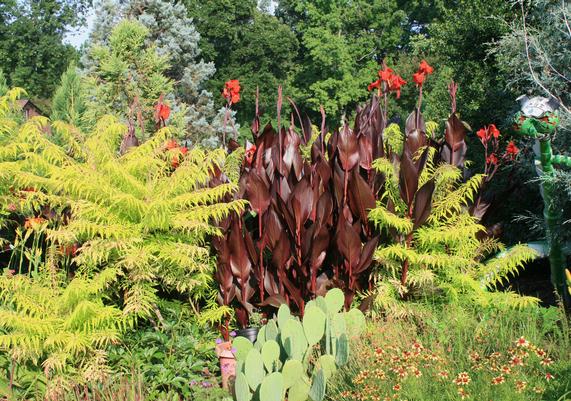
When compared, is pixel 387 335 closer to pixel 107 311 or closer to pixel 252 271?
pixel 252 271

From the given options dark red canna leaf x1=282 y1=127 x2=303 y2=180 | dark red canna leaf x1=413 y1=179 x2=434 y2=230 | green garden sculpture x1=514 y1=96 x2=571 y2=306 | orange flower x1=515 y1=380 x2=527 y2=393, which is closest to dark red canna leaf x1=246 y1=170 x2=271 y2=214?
dark red canna leaf x1=282 y1=127 x2=303 y2=180

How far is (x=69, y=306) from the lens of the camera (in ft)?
14.8

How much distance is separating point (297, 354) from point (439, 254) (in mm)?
1829

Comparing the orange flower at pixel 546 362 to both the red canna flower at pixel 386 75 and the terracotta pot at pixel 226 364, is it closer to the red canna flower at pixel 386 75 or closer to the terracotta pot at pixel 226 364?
the terracotta pot at pixel 226 364

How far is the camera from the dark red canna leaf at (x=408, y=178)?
5.07 metres

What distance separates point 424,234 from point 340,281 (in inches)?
30.2

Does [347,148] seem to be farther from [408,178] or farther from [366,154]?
[408,178]

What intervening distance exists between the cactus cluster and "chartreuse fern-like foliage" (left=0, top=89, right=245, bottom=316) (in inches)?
34.5

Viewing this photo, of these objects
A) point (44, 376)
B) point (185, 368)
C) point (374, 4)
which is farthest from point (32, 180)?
point (374, 4)

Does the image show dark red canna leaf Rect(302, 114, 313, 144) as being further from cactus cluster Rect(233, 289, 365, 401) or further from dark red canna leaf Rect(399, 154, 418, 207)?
cactus cluster Rect(233, 289, 365, 401)

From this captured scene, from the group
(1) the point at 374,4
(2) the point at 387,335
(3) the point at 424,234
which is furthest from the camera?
(1) the point at 374,4

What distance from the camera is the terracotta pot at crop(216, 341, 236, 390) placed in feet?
15.0

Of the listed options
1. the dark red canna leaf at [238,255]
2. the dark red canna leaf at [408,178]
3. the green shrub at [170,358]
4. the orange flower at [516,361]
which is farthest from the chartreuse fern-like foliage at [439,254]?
the orange flower at [516,361]

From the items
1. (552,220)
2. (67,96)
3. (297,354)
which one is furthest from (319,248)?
(67,96)
